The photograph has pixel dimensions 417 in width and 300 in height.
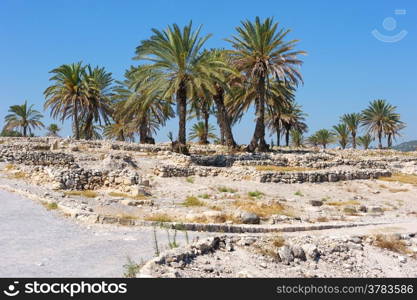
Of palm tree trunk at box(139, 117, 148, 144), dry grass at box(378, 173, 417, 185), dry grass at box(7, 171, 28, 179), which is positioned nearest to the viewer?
dry grass at box(7, 171, 28, 179)

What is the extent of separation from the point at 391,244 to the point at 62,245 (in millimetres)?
8376

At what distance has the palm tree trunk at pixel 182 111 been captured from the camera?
2942 cm

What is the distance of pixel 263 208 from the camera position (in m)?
15.3

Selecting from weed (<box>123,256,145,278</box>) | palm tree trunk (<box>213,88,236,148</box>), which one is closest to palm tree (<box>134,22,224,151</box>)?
palm tree trunk (<box>213,88,236,148</box>)

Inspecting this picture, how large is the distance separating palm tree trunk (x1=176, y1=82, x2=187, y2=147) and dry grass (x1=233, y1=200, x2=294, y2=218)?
1397 cm

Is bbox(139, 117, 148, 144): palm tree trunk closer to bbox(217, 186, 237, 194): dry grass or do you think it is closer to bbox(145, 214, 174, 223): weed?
bbox(217, 186, 237, 194): dry grass

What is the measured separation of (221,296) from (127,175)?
45.9 ft

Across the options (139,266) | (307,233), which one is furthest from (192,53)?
(139,266)

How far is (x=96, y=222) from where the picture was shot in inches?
436

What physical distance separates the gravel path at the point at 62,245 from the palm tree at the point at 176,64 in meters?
17.6

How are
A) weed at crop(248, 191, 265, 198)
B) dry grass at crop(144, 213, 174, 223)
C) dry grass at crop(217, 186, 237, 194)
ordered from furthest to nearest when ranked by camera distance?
dry grass at crop(217, 186, 237, 194) < weed at crop(248, 191, 265, 198) < dry grass at crop(144, 213, 174, 223)

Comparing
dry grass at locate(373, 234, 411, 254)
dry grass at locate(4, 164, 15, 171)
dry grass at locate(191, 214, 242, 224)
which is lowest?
dry grass at locate(373, 234, 411, 254)

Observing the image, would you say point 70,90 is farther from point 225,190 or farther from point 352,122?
point 352,122

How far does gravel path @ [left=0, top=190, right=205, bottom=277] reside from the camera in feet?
23.4
